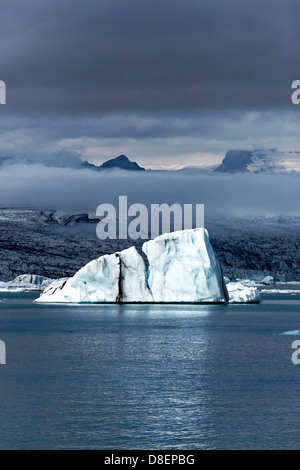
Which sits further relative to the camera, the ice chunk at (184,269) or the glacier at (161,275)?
the glacier at (161,275)

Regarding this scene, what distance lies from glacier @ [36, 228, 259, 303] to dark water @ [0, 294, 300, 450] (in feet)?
67.4

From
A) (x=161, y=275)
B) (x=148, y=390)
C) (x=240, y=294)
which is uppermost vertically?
(x=161, y=275)

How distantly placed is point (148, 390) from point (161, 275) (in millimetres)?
45261

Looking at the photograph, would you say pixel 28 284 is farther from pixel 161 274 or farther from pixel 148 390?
pixel 148 390

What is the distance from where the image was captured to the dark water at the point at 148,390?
1881 centimetres

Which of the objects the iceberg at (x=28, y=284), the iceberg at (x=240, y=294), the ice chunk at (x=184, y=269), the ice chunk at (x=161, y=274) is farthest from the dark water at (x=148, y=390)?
the iceberg at (x=28, y=284)

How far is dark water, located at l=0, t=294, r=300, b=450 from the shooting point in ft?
61.7

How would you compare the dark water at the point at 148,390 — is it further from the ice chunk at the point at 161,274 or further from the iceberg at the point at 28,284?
the iceberg at the point at 28,284

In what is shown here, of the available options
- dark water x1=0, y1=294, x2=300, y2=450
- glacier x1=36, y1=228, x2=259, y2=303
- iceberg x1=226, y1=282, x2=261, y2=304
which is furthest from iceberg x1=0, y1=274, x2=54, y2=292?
dark water x1=0, y1=294, x2=300, y2=450

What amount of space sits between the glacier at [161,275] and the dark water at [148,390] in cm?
2054

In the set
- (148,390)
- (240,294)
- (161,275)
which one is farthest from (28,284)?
(148,390)

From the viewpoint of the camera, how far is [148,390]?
25469 mm

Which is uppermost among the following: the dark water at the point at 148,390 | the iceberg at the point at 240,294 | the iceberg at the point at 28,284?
the iceberg at the point at 28,284
